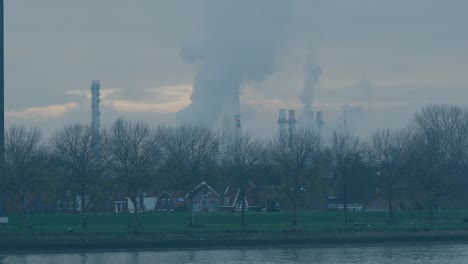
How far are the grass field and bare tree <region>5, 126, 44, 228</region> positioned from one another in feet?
7.35

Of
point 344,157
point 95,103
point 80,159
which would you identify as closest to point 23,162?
point 80,159

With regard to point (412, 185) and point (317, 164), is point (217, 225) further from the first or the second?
point (412, 185)

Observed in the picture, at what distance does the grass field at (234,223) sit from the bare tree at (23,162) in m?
2.24

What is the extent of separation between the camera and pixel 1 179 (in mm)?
61219

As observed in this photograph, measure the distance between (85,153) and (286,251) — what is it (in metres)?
16.9

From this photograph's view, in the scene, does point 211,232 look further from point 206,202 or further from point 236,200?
point 236,200

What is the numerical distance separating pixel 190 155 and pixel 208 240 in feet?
53.9

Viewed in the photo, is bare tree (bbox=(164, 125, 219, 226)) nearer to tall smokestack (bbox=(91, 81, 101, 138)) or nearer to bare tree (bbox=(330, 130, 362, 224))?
bare tree (bbox=(330, 130, 362, 224))

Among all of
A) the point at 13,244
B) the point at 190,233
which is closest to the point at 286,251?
the point at 190,233

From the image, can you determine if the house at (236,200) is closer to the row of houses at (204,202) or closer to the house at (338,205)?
the row of houses at (204,202)

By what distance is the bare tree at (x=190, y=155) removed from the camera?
64.6 meters

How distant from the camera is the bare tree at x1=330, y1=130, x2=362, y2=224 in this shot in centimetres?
7346

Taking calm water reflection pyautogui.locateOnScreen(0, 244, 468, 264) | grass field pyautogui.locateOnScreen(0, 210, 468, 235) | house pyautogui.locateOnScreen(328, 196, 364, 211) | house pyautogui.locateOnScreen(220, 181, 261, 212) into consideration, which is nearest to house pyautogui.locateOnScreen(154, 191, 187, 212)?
house pyautogui.locateOnScreen(220, 181, 261, 212)

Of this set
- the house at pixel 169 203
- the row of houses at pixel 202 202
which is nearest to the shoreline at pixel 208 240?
the row of houses at pixel 202 202
